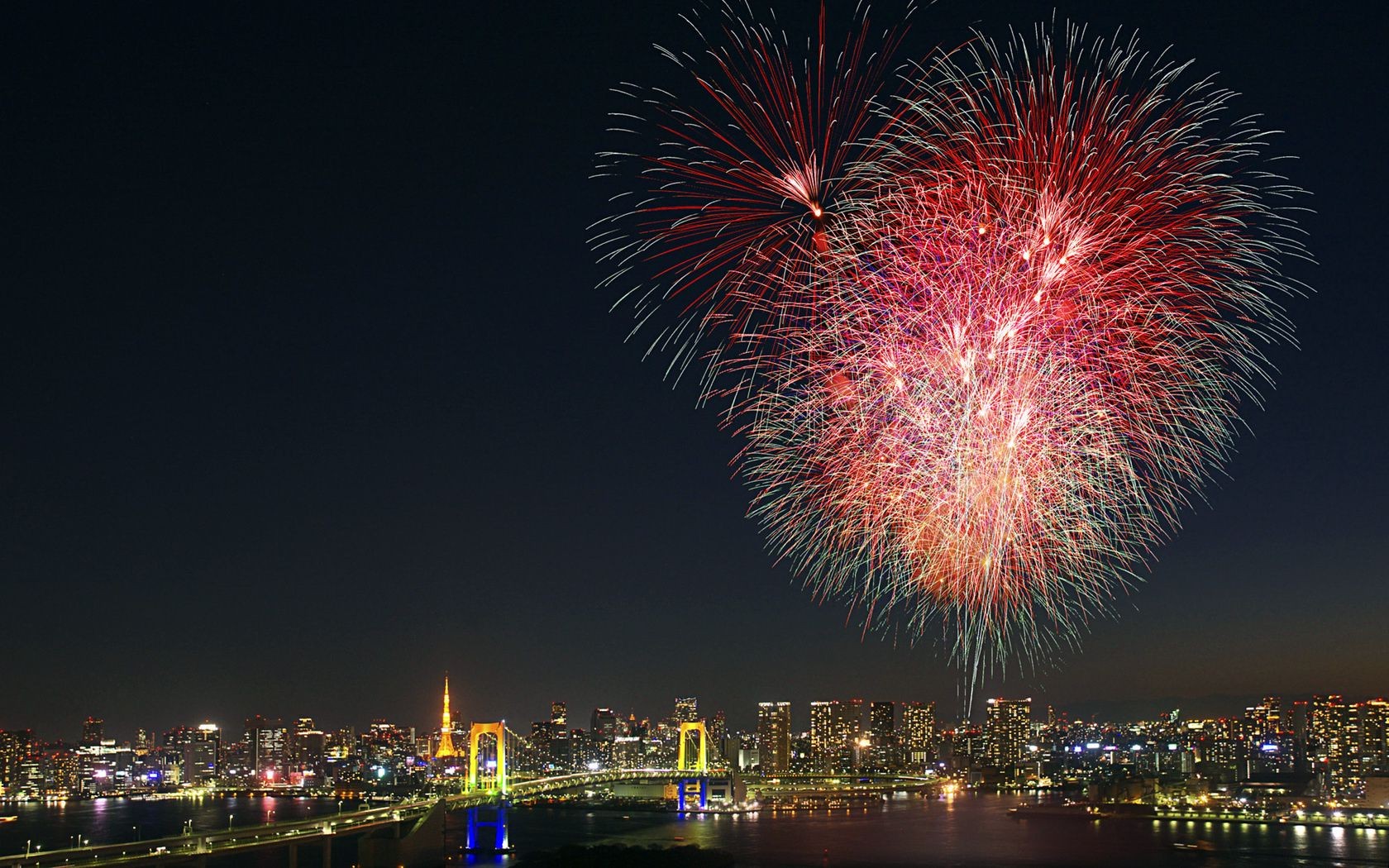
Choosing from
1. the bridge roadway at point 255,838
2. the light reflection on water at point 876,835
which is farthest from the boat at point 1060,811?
the bridge roadway at point 255,838

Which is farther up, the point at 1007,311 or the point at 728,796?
the point at 1007,311

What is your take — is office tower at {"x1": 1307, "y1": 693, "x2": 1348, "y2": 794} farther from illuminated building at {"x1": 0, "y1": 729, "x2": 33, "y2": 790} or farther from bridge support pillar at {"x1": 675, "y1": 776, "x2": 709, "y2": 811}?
illuminated building at {"x1": 0, "y1": 729, "x2": 33, "y2": 790}

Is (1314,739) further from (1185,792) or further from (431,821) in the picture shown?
(431,821)

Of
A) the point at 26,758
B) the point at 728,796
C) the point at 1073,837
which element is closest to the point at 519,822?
the point at 728,796

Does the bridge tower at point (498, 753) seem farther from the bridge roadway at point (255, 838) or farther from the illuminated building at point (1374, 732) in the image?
the illuminated building at point (1374, 732)

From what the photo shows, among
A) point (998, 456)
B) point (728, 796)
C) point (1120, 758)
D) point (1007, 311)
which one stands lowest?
point (1120, 758)

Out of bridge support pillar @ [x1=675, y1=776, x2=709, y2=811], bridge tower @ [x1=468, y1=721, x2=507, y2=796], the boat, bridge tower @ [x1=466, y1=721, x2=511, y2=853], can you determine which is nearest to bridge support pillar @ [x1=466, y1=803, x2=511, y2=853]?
bridge tower @ [x1=466, y1=721, x2=511, y2=853]

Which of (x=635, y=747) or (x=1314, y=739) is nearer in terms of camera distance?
(x=1314, y=739)
